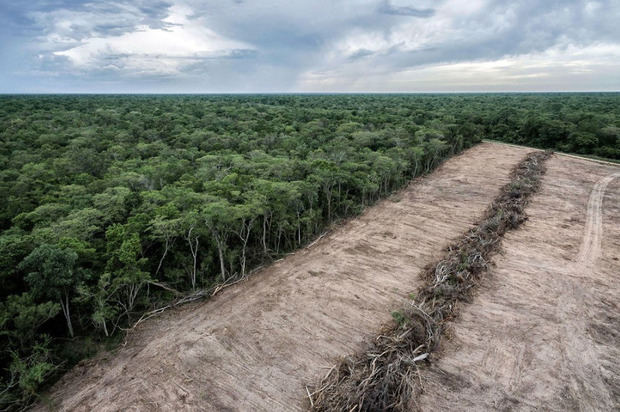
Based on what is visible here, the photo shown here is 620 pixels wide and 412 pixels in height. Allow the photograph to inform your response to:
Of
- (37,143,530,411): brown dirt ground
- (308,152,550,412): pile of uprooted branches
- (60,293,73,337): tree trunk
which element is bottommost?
(37,143,530,411): brown dirt ground

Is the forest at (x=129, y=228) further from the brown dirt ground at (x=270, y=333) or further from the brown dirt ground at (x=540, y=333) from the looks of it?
the brown dirt ground at (x=540, y=333)

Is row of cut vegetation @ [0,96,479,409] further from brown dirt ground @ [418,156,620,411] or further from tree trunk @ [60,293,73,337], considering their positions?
brown dirt ground @ [418,156,620,411]

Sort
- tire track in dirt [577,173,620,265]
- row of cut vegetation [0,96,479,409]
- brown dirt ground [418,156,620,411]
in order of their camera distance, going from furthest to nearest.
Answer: tire track in dirt [577,173,620,265] < row of cut vegetation [0,96,479,409] < brown dirt ground [418,156,620,411]

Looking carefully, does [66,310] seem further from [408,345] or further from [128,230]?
[408,345]

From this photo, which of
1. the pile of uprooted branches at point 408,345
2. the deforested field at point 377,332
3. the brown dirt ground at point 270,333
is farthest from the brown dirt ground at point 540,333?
the brown dirt ground at point 270,333

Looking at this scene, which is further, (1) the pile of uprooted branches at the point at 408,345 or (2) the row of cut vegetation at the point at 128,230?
(2) the row of cut vegetation at the point at 128,230

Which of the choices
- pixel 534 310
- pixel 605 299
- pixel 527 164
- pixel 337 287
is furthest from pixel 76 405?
pixel 527 164

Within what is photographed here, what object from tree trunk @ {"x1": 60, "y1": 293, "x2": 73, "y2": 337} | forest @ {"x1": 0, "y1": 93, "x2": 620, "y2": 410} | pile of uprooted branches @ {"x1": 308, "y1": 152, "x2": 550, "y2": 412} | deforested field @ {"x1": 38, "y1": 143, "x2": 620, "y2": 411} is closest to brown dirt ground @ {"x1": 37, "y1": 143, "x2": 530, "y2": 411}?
deforested field @ {"x1": 38, "y1": 143, "x2": 620, "y2": 411}
